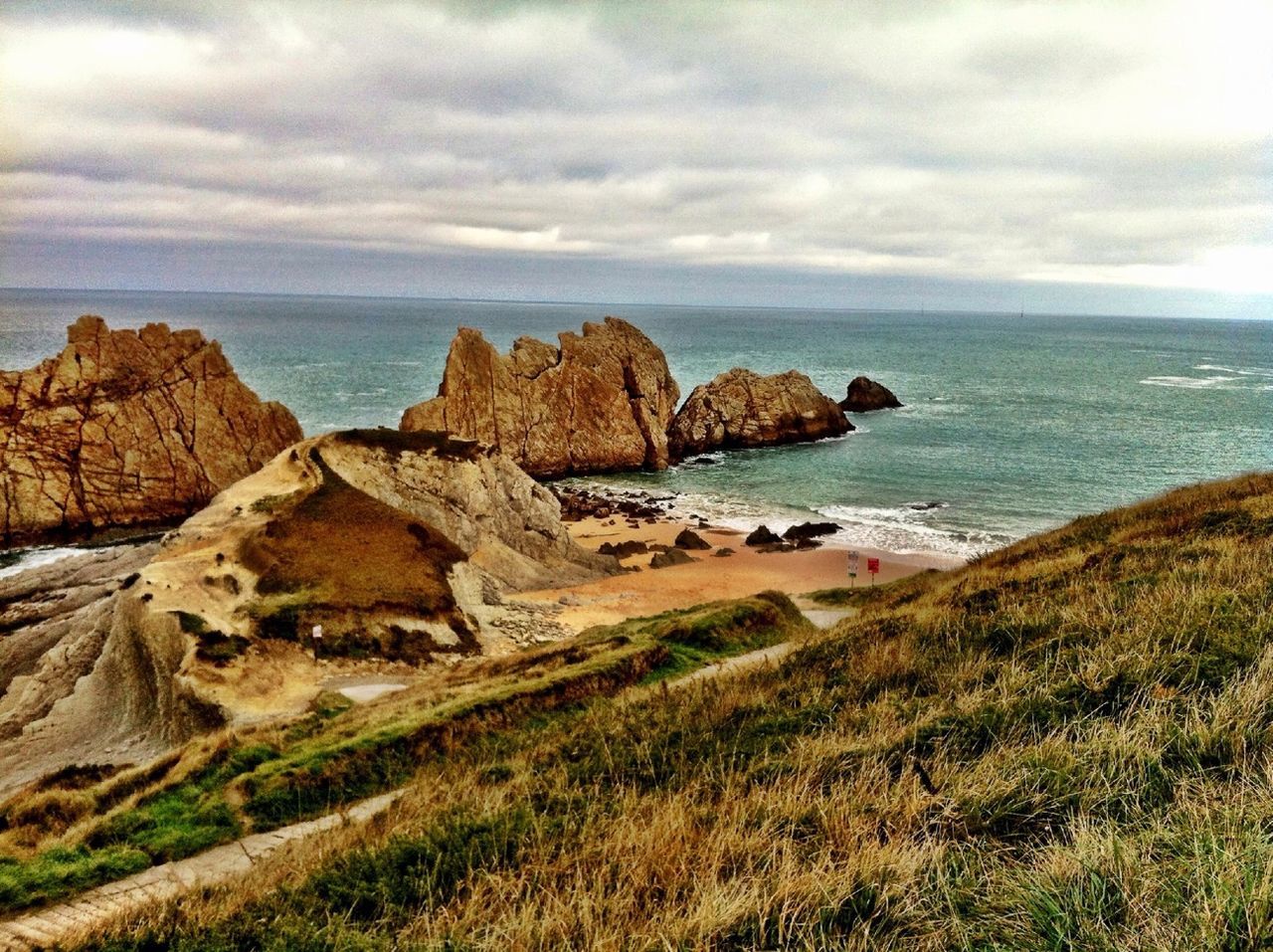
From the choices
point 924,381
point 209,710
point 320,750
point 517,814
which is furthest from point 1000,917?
point 924,381

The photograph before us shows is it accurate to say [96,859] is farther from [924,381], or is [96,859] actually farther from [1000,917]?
[924,381]

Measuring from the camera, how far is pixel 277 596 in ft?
86.6

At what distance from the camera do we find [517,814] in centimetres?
718

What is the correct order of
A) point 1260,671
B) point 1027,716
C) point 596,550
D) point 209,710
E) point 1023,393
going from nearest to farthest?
point 1260,671
point 1027,716
point 209,710
point 596,550
point 1023,393

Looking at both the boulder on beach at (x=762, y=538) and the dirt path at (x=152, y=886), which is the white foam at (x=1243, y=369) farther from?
the dirt path at (x=152, y=886)

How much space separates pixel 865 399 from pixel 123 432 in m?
82.2

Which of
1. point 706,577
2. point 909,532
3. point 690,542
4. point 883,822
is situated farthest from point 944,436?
point 883,822

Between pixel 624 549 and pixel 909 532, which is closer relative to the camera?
pixel 624 549

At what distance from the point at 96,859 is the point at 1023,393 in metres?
124

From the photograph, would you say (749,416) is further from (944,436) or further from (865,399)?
(865,399)

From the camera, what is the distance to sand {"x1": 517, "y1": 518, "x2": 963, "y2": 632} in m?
34.9

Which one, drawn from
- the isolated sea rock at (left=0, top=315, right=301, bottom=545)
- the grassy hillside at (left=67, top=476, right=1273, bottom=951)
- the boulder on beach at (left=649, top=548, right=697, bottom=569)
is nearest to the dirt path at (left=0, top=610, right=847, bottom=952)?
the grassy hillside at (left=67, top=476, right=1273, bottom=951)

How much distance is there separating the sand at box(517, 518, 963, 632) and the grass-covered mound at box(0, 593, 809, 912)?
46.1 feet

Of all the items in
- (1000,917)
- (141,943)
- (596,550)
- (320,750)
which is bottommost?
(596,550)
